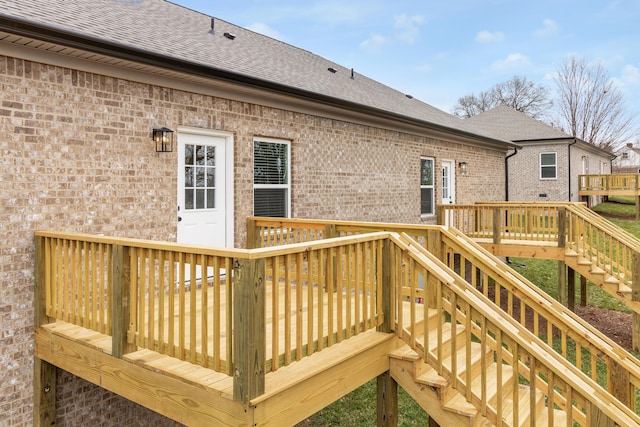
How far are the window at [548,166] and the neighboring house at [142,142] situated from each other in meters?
15.5

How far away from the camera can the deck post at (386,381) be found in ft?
14.3

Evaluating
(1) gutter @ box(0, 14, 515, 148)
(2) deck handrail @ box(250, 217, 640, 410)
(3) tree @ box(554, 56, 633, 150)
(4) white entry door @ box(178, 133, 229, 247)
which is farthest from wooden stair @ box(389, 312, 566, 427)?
(3) tree @ box(554, 56, 633, 150)

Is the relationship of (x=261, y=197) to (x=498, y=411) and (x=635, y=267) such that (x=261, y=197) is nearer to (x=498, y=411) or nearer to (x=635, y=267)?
(x=498, y=411)

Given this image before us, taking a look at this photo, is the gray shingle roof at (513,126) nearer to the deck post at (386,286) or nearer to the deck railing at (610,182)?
the deck railing at (610,182)

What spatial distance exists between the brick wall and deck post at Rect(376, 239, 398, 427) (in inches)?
112

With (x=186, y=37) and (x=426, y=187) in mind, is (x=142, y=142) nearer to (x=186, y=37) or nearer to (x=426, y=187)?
(x=186, y=37)

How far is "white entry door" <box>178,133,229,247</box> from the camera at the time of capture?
5.92 m

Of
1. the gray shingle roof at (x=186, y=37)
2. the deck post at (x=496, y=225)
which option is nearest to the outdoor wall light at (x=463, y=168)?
the deck post at (x=496, y=225)

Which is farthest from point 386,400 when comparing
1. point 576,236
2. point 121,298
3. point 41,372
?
point 576,236

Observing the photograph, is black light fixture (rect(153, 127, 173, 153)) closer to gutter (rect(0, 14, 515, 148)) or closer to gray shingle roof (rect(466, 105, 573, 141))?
gutter (rect(0, 14, 515, 148))

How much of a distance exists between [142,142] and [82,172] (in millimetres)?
800

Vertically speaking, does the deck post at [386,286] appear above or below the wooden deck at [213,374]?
above

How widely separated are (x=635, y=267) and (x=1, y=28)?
32.4 ft

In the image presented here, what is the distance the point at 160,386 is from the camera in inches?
135
